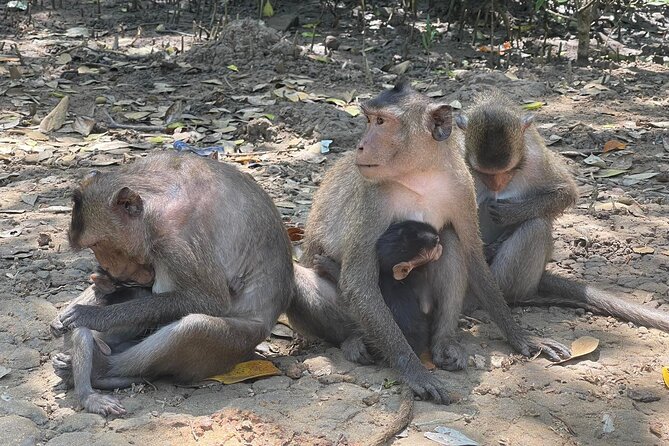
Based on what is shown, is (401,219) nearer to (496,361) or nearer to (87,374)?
(496,361)

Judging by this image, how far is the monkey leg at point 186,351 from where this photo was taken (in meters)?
4.38

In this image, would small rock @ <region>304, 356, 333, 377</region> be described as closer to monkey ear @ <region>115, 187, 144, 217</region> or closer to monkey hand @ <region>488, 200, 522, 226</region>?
monkey ear @ <region>115, 187, 144, 217</region>

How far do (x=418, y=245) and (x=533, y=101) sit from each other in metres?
4.90

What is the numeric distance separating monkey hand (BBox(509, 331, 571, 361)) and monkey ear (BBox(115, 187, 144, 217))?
2014 mm

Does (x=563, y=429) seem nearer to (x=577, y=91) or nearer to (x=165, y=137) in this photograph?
(x=165, y=137)

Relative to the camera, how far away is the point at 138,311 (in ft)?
14.7

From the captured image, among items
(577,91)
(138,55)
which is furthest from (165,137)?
(577,91)

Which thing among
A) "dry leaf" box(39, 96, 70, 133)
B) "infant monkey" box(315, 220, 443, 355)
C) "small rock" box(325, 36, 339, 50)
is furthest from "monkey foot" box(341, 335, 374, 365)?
"small rock" box(325, 36, 339, 50)

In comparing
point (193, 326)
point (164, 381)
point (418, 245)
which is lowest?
point (164, 381)

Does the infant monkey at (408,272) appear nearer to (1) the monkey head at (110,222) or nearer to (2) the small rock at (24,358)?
(1) the monkey head at (110,222)

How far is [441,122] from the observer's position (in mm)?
4883

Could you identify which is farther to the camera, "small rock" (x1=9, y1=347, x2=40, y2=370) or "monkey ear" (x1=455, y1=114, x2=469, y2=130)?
"monkey ear" (x1=455, y1=114, x2=469, y2=130)

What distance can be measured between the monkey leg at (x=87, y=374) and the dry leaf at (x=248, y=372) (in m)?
0.54

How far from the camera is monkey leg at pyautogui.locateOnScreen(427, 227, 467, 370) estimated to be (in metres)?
5.00
